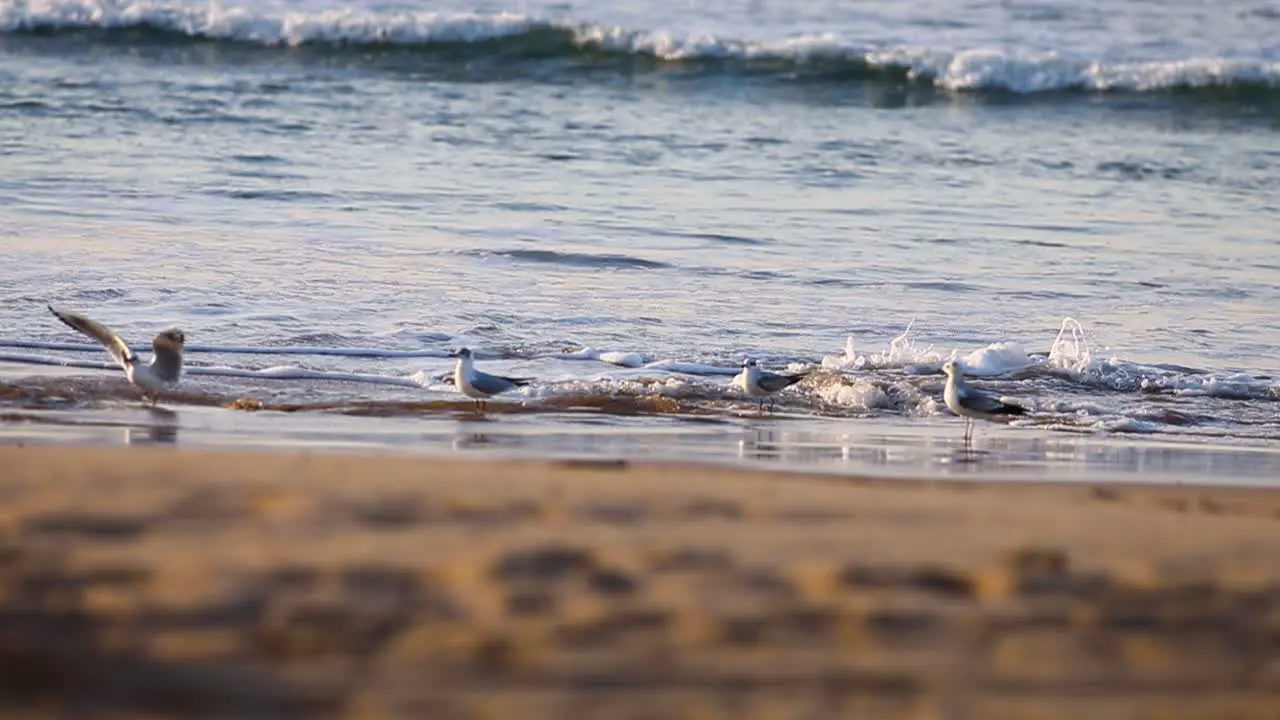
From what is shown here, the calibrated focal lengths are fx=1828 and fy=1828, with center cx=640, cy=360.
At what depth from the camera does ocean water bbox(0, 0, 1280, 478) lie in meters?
7.30

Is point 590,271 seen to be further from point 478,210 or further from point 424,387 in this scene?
point 424,387

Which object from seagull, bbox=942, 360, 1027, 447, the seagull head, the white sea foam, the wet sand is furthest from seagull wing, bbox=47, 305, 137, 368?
the white sea foam

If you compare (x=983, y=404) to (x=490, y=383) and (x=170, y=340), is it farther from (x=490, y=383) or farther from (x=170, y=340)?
(x=170, y=340)

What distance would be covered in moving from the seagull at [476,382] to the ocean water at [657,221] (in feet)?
0.37

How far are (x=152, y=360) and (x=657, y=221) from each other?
493cm

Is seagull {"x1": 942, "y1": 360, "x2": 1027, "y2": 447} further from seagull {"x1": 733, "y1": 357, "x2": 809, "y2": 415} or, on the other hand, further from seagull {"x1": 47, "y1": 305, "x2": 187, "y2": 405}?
seagull {"x1": 47, "y1": 305, "x2": 187, "y2": 405}

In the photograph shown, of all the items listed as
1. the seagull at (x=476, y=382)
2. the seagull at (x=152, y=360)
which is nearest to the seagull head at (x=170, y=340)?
the seagull at (x=152, y=360)

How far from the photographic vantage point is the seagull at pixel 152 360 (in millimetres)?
6895

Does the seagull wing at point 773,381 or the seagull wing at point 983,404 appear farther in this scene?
the seagull wing at point 773,381

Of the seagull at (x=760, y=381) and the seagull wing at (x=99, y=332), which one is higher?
the seagull wing at (x=99, y=332)

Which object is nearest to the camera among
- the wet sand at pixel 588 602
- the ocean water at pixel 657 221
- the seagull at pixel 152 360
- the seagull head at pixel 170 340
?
the wet sand at pixel 588 602

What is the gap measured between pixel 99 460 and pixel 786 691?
2009mm

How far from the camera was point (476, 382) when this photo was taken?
23.6ft

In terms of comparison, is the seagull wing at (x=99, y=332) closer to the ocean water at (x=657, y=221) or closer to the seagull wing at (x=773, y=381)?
the ocean water at (x=657, y=221)
